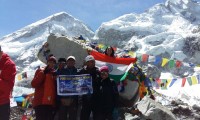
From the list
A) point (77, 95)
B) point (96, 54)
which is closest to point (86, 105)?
point (77, 95)

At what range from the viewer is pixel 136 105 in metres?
10.5

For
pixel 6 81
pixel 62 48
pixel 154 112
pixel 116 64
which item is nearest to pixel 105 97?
pixel 154 112

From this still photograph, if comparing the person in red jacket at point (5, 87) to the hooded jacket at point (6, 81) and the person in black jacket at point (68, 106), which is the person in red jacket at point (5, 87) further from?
the person in black jacket at point (68, 106)

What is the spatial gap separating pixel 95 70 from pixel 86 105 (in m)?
0.79

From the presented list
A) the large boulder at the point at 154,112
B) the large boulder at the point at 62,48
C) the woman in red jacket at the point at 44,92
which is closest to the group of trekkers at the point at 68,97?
the woman in red jacket at the point at 44,92

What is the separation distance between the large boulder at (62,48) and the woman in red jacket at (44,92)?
9.64 feet

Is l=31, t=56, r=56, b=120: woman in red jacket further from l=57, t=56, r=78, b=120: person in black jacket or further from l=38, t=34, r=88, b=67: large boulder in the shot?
l=38, t=34, r=88, b=67: large boulder

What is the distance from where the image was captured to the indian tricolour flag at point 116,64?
10055 mm

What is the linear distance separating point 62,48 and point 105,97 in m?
3.50

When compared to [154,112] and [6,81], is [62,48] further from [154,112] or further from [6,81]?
[6,81]

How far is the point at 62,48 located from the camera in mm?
10953

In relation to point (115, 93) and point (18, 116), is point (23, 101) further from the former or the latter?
point (115, 93)

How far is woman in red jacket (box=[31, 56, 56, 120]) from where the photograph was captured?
7.76 metres

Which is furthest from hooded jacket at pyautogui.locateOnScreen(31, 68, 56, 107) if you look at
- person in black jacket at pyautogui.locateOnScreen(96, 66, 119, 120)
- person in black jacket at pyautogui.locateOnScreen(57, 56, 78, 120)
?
person in black jacket at pyautogui.locateOnScreen(96, 66, 119, 120)
